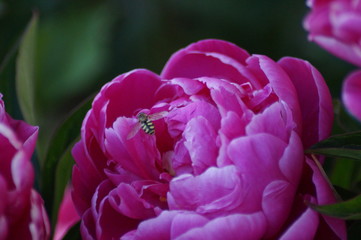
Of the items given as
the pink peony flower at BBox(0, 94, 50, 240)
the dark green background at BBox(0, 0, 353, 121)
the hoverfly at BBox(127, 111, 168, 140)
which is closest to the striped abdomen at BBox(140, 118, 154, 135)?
the hoverfly at BBox(127, 111, 168, 140)

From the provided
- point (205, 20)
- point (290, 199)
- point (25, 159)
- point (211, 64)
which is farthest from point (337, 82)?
point (25, 159)

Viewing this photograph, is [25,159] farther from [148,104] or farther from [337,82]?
[337,82]

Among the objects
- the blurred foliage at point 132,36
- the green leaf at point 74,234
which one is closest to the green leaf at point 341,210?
the green leaf at point 74,234

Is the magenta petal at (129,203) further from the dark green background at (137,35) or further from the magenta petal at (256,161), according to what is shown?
the dark green background at (137,35)

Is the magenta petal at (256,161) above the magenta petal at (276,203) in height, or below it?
above

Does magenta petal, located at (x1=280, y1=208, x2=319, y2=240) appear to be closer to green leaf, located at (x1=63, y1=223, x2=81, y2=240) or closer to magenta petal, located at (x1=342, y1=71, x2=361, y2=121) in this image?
magenta petal, located at (x1=342, y1=71, x2=361, y2=121)

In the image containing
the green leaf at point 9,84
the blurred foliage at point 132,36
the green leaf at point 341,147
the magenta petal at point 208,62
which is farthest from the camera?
the blurred foliage at point 132,36
